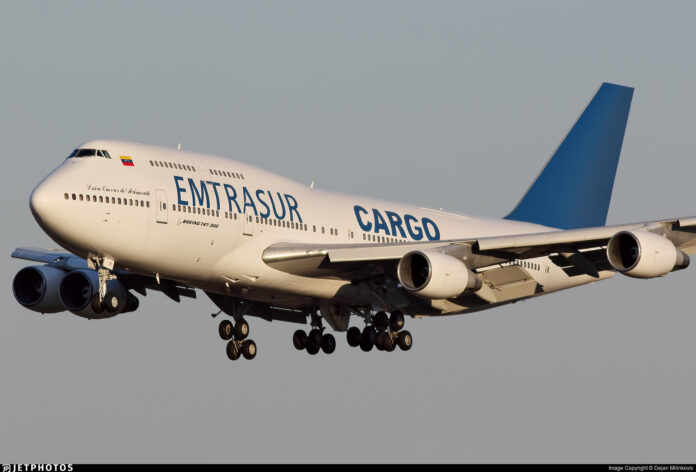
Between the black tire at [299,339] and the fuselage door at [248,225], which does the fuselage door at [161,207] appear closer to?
the fuselage door at [248,225]

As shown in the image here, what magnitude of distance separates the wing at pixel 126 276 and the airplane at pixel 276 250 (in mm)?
56

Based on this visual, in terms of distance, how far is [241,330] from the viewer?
4925 centimetres

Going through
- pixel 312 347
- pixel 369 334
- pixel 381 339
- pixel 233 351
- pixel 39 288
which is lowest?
pixel 39 288

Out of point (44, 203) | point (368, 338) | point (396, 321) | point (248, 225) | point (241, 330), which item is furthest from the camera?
point (368, 338)

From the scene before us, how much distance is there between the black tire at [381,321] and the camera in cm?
4866

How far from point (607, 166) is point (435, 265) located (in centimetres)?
2156

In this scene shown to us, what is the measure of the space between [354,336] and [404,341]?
2.46m

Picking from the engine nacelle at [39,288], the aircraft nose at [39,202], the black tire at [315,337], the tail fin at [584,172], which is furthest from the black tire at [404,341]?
the aircraft nose at [39,202]

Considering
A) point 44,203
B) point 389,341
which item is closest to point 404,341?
point 389,341

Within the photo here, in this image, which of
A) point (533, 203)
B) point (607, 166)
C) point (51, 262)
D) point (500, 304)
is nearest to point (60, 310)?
point (51, 262)

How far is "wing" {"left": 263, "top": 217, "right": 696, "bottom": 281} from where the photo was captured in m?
43.6

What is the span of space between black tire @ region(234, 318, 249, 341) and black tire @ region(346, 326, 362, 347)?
3808mm

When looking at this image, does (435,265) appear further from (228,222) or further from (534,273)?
(534,273)

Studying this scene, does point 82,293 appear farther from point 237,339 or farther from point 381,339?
point 381,339
